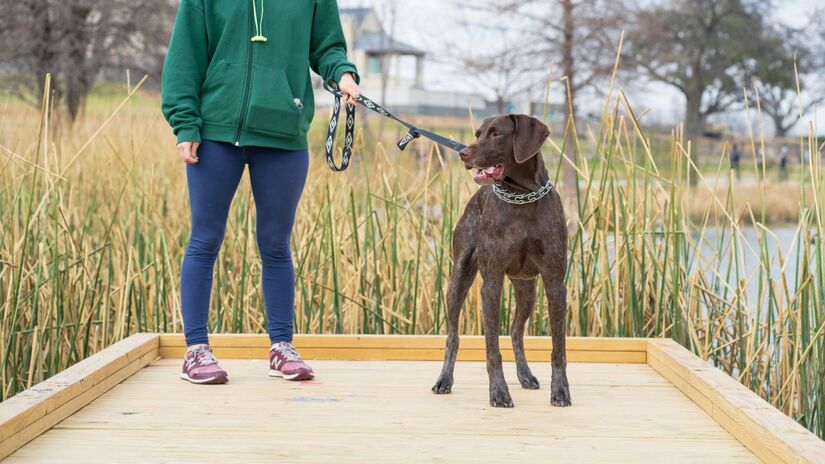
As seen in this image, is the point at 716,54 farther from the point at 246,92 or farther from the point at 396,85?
the point at 246,92

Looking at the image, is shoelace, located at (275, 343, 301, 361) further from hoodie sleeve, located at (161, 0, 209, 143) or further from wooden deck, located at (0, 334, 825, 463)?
hoodie sleeve, located at (161, 0, 209, 143)

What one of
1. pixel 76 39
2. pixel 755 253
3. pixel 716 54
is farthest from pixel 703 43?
pixel 755 253

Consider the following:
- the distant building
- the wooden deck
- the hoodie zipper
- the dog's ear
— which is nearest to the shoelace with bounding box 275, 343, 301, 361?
the wooden deck

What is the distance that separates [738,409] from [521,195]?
767 mm

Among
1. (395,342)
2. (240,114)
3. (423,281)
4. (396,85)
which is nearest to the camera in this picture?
(240,114)

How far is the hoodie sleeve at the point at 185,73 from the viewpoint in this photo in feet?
8.98

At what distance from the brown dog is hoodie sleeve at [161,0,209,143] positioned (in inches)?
33.8

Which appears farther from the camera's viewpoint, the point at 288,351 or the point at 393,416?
the point at 288,351

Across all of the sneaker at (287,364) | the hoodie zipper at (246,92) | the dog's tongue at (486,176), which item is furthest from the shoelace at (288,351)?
the dog's tongue at (486,176)

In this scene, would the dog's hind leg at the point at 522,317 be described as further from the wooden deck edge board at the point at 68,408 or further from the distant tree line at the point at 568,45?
the distant tree line at the point at 568,45

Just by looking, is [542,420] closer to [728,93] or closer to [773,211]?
[773,211]

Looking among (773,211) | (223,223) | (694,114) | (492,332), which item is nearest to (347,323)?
(223,223)

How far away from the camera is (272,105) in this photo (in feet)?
9.07

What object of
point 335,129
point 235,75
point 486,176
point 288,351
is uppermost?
point 235,75
